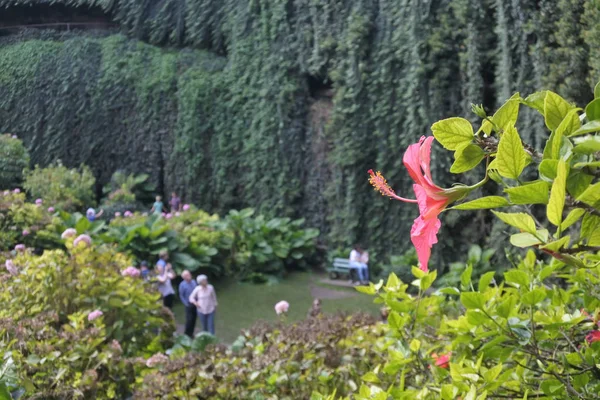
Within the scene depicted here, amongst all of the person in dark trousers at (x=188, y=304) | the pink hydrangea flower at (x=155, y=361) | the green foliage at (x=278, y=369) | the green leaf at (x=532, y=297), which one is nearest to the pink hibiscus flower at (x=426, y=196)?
the green leaf at (x=532, y=297)

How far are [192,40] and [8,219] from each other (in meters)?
5.92

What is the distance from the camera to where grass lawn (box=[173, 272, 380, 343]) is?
26.4 feet

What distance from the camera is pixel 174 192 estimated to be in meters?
13.0

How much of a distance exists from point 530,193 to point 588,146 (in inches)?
3.7

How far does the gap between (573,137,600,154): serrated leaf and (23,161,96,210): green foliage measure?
37.6 ft

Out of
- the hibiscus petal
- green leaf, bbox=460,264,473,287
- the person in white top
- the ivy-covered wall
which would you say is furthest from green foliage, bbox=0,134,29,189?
the hibiscus petal

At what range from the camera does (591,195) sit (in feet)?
2.69

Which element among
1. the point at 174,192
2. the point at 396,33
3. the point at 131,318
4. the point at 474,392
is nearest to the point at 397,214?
the point at 396,33

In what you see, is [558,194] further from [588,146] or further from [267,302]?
[267,302]

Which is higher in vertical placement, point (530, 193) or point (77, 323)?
point (530, 193)

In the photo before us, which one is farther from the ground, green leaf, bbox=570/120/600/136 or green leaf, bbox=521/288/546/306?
green leaf, bbox=570/120/600/136

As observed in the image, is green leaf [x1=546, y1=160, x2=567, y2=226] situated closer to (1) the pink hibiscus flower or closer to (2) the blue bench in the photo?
(1) the pink hibiscus flower

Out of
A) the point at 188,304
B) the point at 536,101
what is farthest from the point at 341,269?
the point at 536,101

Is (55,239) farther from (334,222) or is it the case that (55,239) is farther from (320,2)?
(320,2)
